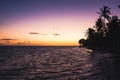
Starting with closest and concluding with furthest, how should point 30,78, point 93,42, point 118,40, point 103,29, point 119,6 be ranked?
1. point 30,78
2. point 119,6
3. point 118,40
4. point 103,29
5. point 93,42

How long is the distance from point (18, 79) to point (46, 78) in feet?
12.8

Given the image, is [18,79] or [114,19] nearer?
[18,79]

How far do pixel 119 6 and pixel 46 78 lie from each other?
1500 inches

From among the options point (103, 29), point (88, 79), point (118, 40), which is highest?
point (103, 29)

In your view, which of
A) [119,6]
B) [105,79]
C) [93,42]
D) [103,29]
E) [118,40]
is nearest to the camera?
[105,79]

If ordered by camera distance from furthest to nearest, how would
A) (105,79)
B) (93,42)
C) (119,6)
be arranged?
(93,42) < (119,6) < (105,79)

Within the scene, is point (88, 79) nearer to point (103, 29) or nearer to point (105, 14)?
point (105, 14)

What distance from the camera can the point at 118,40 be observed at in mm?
72312

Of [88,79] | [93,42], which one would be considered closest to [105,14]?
[93,42]

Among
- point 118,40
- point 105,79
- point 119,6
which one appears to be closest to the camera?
point 105,79

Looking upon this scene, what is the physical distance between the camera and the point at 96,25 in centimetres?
9456

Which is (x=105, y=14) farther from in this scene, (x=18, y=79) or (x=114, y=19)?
→ (x=18, y=79)

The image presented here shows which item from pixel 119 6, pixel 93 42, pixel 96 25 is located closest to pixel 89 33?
pixel 93 42

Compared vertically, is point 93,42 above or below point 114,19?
below
